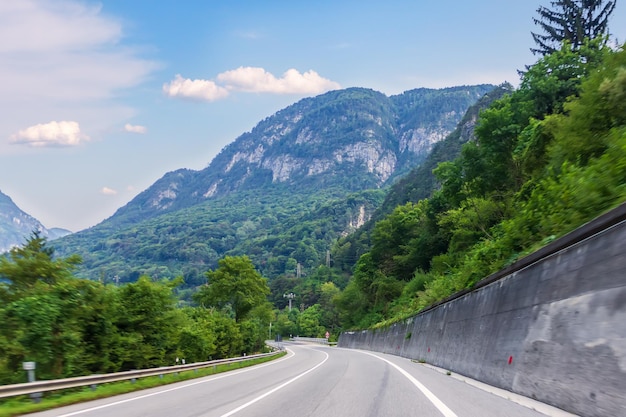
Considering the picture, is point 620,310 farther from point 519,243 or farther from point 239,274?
point 239,274

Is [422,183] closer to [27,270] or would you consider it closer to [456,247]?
[456,247]

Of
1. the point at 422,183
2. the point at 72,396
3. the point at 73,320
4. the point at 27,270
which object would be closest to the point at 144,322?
the point at 73,320

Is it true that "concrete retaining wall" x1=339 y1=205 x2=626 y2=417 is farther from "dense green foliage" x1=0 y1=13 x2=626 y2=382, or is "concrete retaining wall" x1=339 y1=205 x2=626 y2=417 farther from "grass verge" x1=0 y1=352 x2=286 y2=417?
"grass verge" x1=0 y1=352 x2=286 y2=417

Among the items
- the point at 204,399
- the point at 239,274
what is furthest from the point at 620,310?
the point at 239,274

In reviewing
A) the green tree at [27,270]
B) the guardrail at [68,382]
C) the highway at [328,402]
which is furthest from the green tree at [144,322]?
the highway at [328,402]

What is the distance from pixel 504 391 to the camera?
1016 cm

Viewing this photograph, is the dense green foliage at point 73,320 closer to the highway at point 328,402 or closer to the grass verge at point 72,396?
the grass verge at point 72,396

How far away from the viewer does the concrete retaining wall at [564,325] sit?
6.42 metres

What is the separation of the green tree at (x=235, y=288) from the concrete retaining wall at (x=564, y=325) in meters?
47.2

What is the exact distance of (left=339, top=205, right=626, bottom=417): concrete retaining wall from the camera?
6.42 m

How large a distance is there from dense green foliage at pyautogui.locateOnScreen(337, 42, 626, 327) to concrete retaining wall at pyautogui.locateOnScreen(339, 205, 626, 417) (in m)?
1.37

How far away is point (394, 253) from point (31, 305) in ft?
202

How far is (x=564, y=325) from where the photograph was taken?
781 centimetres

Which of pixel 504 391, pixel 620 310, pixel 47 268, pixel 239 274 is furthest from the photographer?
pixel 239 274
